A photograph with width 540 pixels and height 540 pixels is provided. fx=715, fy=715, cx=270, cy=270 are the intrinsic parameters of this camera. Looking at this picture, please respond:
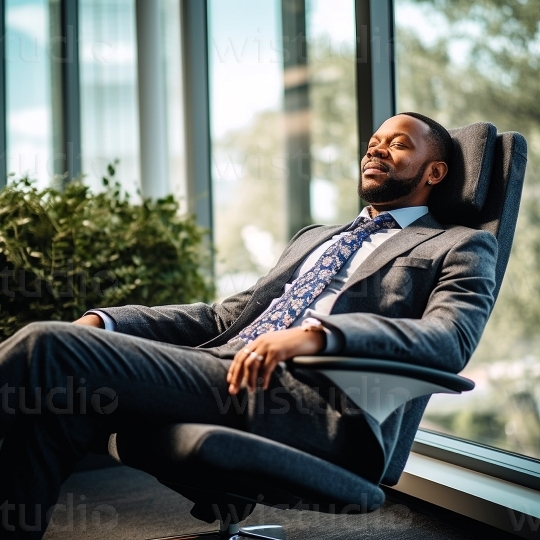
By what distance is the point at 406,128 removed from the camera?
199 centimetres

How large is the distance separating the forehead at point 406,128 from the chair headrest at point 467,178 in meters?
0.09

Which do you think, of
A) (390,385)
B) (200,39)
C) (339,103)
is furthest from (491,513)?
(339,103)

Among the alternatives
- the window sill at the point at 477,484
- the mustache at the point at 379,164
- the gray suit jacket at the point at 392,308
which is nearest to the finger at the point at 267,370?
the gray suit jacket at the point at 392,308

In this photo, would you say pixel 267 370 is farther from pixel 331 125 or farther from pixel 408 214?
pixel 331 125

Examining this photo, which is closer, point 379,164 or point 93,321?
point 93,321

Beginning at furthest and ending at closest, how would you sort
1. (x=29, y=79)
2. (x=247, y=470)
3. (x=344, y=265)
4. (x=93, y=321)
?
(x=29, y=79) → (x=344, y=265) → (x=93, y=321) → (x=247, y=470)

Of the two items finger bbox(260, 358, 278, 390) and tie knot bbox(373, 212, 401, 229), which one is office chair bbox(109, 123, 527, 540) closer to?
finger bbox(260, 358, 278, 390)

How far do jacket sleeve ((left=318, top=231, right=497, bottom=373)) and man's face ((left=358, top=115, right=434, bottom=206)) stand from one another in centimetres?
30

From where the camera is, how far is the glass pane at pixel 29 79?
15.7 feet

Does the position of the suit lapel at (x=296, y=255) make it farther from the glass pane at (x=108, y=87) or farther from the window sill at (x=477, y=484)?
the glass pane at (x=108, y=87)

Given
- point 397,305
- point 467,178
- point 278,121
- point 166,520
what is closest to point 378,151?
point 467,178

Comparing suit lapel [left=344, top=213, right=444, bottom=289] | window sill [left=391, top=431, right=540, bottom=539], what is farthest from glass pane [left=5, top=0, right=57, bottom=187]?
suit lapel [left=344, top=213, right=444, bottom=289]

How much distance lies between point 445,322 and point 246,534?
795mm

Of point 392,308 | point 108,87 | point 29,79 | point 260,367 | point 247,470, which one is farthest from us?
point 108,87
